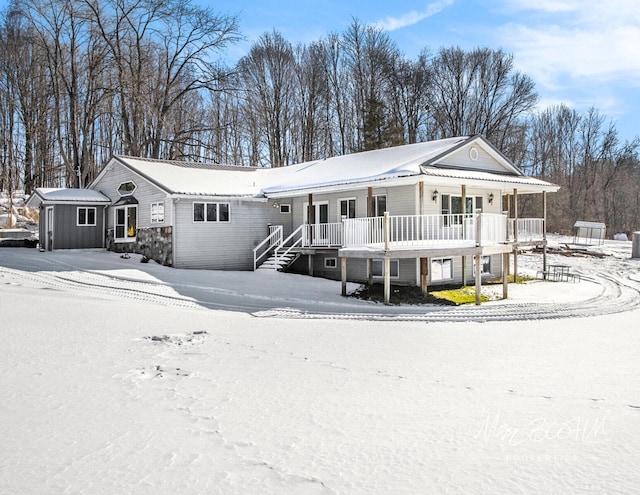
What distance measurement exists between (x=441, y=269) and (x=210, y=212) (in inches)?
346

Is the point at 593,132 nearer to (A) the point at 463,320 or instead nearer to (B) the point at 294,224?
(B) the point at 294,224

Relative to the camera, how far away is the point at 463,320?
12289mm

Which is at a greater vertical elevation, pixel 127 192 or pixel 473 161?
pixel 473 161

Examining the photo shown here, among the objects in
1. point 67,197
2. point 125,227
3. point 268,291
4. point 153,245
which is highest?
point 67,197

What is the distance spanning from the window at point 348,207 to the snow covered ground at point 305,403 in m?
8.42

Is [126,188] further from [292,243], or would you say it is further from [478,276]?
[478,276]

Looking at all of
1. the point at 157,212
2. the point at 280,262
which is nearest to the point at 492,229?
the point at 280,262

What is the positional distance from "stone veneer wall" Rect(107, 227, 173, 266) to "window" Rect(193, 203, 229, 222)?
1193mm

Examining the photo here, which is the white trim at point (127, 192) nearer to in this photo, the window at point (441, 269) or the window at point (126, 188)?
the window at point (126, 188)

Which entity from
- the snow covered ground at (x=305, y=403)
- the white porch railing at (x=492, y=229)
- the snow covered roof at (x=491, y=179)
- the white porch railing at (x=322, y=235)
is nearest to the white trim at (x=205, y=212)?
the white porch railing at (x=322, y=235)

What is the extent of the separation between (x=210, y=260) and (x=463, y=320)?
36.0ft

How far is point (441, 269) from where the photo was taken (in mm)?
18109

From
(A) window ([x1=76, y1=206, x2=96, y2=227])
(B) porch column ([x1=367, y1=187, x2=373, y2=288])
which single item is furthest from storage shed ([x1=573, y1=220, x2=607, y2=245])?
(A) window ([x1=76, y1=206, x2=96, y2=227])

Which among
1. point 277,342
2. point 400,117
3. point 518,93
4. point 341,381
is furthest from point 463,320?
point 518,93
